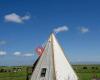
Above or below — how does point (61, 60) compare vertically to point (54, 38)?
below

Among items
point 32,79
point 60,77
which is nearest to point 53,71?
point 60,77

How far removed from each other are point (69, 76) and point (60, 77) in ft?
2.28

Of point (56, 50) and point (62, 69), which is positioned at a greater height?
point (56, 50)

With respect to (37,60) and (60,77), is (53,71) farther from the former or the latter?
(37,60)

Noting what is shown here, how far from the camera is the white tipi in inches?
538

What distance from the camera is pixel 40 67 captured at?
1419 cm

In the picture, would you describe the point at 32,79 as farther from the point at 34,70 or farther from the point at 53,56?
the point at 53,56

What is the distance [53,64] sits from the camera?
13.7 m

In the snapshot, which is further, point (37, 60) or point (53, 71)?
point (37, 60)

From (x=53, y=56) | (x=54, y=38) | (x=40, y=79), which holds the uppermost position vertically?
(x=54, y=38)

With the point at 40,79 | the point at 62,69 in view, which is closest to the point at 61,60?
the point at 62,69

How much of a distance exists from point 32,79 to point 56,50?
6.52 feet

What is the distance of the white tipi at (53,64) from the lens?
538 inches

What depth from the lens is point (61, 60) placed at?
13.9 m
